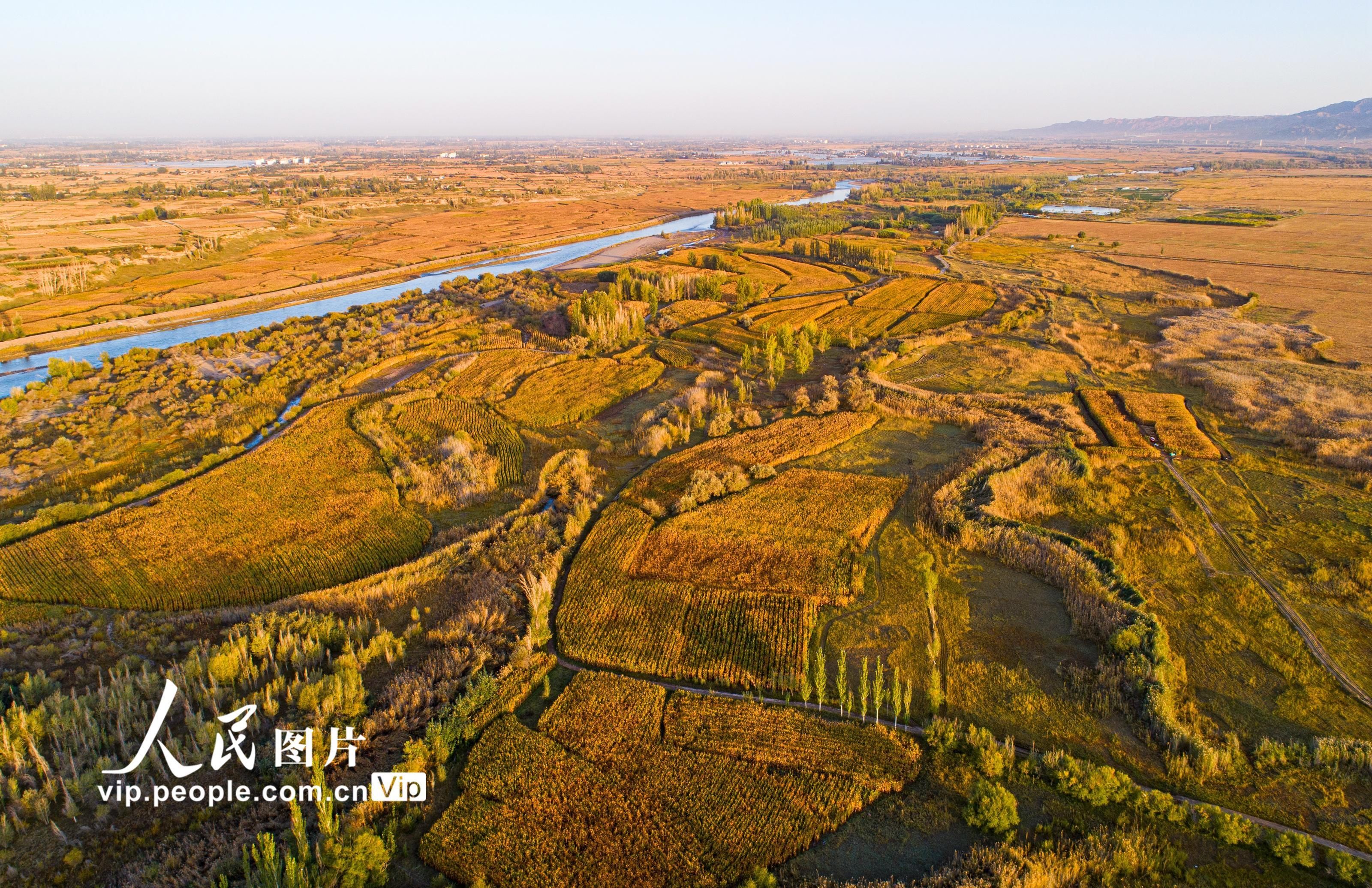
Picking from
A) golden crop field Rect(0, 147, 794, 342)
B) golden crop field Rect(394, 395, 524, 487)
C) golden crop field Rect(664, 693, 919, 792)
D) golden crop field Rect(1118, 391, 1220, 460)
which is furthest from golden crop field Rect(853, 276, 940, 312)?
golden crop field Rect(0, 147, 794, 342)

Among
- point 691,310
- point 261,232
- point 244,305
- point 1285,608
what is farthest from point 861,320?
point 261,232

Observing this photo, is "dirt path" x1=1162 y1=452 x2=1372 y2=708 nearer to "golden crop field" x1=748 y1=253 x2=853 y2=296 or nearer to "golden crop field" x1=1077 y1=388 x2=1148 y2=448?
"golden crop field" x1=1077 y1=388 x2=1148 y2=448

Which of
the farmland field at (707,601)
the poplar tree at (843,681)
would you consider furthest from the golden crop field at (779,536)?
the poplar tree at (843,681)

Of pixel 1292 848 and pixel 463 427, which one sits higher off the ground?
pixel 463 427

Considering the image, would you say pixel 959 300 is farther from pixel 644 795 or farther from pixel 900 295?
pixel 644 795

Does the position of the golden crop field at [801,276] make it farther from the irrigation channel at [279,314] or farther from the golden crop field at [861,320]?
the irrigation channel at [279,314]

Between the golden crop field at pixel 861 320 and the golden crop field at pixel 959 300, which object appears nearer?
the golden crop field at pixel 861 320

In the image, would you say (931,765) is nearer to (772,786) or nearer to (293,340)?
(772,786)
